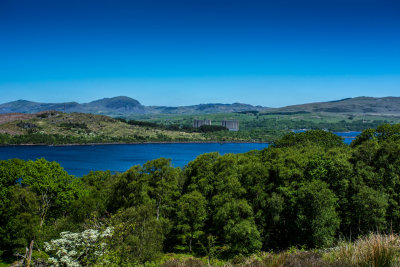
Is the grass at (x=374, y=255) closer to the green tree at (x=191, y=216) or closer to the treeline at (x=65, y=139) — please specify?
the green tree at (x=191, y=216)

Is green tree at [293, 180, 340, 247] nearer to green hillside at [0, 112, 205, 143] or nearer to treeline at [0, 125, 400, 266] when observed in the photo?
treeline at [0, 125, 400, 266]

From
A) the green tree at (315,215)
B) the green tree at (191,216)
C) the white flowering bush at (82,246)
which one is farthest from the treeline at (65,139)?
the white flowering bush at (82,246)

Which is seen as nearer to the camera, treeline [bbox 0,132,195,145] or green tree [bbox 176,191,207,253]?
green tree [bbox 176,191,207,253]

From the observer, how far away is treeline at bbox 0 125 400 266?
66.7 feet

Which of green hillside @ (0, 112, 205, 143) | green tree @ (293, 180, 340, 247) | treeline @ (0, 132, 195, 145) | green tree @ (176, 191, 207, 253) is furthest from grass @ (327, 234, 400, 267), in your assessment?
green hillside @ (0, 112, 205, 143)

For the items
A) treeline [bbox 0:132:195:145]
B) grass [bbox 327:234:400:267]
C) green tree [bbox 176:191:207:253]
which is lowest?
treeline [bbox 0:132:195:145]

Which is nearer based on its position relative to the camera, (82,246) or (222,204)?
(82,246)

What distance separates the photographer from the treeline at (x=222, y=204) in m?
20.3

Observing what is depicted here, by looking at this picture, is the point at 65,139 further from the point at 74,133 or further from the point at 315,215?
the point at 315,215

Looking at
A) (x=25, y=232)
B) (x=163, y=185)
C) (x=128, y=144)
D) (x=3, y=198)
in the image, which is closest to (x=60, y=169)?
(x=3, y=198)

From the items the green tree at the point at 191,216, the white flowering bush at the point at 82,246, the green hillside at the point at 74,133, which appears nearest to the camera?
the white flowering bush at the point at 82,246

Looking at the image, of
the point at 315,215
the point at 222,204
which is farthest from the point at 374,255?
the point at 222,204

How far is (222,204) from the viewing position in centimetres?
2358

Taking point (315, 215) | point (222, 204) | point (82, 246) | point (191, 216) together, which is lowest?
point (191, 216)
